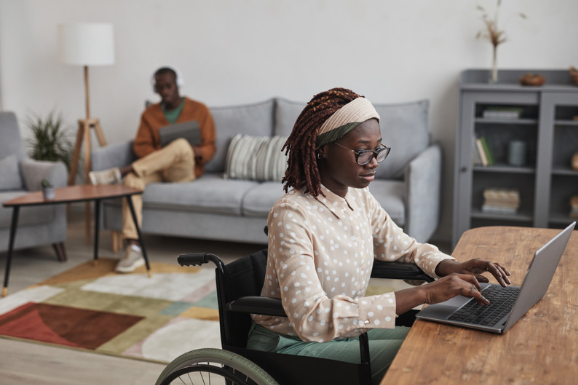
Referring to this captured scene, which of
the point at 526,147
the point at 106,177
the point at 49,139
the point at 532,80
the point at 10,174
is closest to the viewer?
the point at 532,80

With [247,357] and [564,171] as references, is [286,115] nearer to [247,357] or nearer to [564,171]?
[564,171]

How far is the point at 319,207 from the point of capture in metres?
1.47

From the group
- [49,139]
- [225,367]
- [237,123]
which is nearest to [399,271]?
[225,367]

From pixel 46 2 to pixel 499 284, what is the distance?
465 centimetres

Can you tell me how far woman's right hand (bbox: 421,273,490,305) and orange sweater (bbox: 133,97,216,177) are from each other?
3.12 m

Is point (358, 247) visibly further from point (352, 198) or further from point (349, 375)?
point (349, 375)

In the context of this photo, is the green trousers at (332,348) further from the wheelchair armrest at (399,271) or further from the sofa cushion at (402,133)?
the sofa cushion at (402,133)

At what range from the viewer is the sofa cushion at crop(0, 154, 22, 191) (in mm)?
4082

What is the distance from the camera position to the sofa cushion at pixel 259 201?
145 inches

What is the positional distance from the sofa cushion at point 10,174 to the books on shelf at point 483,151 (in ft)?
9.54

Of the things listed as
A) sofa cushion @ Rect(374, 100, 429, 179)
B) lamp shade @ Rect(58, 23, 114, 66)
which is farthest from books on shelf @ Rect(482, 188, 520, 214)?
lamp shade @ Rect(58, 23, 114, 66)

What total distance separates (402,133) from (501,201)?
2.39ft

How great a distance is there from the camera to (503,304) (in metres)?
1.27

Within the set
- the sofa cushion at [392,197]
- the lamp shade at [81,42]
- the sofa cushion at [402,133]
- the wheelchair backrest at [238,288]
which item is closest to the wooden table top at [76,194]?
the lamp shade at [81,42]
